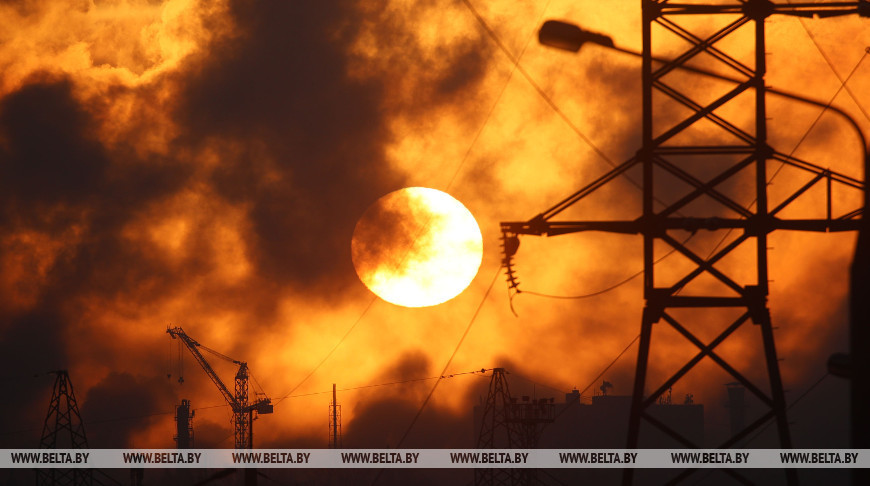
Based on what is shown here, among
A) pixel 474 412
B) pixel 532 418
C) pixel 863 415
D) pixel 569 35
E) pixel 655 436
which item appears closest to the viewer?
pixel 863 415

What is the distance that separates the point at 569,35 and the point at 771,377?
11054 mm

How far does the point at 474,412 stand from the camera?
631 feet

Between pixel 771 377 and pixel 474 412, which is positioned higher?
pixel 474 412

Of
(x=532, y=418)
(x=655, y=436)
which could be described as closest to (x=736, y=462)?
(x=532, y=418)

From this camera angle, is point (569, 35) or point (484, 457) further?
point (484, 457)

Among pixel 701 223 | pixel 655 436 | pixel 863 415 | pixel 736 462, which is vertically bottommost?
pixel 863 415

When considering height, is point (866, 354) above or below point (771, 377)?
below

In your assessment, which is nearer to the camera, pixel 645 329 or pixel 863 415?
pixel 863 415

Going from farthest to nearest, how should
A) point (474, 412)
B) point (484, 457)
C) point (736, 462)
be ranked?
point (474, 412), point (484, 457), point (736, 462)

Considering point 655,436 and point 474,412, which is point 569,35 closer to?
point 655,436

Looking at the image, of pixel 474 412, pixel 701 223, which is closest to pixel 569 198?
pixel 701 223

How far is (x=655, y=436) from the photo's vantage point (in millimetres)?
173625
